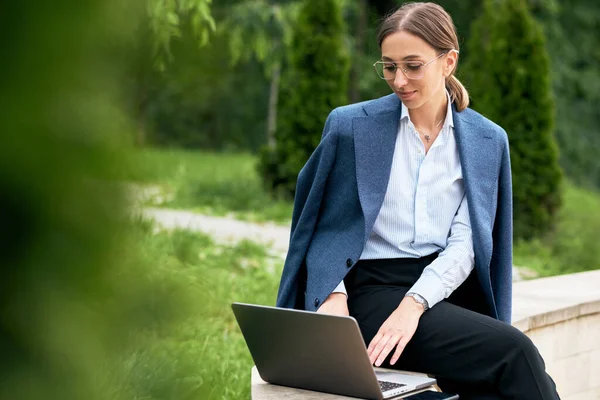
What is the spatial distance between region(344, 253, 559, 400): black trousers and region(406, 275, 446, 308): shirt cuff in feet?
0.09

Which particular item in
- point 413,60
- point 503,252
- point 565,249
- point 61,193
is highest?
point 61,193

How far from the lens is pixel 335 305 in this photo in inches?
106

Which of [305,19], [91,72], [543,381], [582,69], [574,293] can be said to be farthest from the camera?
[582,69]

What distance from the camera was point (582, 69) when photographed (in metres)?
20.2

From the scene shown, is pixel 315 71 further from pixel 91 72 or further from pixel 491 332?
pixel 91 72

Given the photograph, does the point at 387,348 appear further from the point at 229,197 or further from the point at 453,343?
the point at 229,197

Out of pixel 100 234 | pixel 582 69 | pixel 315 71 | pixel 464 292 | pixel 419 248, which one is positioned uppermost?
pixel 100 234

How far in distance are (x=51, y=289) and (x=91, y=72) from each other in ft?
0.32

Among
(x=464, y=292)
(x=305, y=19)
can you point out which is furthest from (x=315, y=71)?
(x=464, y=292)

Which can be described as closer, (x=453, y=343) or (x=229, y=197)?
(x=453, y=343)

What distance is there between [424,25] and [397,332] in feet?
3.03

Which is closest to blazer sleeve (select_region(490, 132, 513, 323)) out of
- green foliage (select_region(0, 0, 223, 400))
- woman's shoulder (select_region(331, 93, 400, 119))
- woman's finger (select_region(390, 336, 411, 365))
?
woman's shoulder (select_region(331, 93, 400, 119))

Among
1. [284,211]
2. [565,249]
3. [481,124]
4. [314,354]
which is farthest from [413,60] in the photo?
[284,211]

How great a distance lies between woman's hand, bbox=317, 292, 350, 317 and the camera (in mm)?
2680
